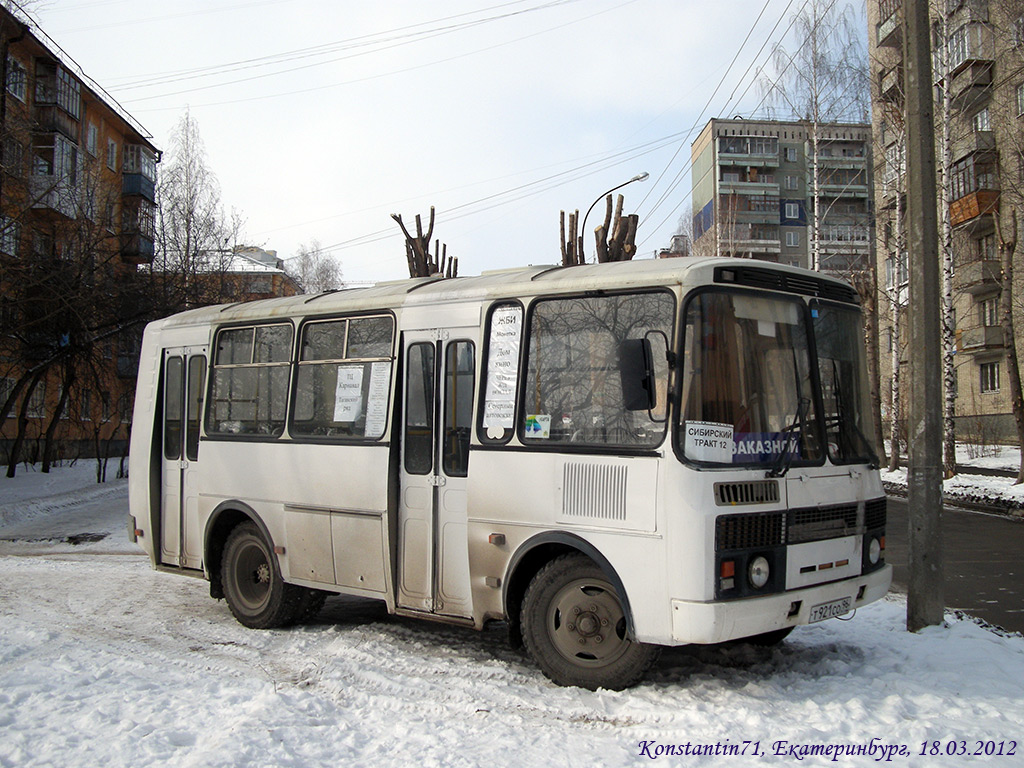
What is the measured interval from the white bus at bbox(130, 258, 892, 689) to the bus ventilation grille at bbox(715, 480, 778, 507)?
1 centimetres

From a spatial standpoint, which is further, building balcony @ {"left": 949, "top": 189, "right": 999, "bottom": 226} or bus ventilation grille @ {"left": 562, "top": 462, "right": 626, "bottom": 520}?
building balcony @ {"left": 949, "top": 189, "right": 999, "bottom": 226}

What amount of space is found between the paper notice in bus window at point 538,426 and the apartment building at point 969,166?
56.8 feet

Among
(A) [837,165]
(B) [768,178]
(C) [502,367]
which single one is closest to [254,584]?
(C) [502,367]

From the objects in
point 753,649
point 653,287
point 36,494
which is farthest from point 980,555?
point 36,494

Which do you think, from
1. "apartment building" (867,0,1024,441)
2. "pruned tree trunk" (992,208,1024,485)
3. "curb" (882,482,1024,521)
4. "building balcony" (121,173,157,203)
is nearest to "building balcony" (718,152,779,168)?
"apartment building" (867,0,1024,441)

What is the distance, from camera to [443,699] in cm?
575

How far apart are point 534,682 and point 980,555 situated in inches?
358

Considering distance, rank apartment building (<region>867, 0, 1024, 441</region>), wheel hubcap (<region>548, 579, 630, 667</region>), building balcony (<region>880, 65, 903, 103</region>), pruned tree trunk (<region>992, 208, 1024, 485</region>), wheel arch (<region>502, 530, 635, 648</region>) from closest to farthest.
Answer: wheel arch (<region>502, 530, 635, 648</region>) < wheel hubcap (<region>548, 579, 630, 667</region>) < pruned tree trunk (<region>992, 208, 1024, 485</region>) < apartment building (<region>867, 0, 1024, 441</region>) < building balcony (<region>880, 65, 903, 103</region>)

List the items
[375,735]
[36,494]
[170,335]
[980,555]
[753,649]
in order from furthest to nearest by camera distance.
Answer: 1. [36,494]
2. [980,555]
3. [170,335]
4. [753,649]
5. [375,735]

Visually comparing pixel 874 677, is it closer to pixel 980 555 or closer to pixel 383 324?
pixel 383 324

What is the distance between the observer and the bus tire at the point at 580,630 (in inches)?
227

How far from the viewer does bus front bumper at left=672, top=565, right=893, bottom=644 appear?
5238 millimetres

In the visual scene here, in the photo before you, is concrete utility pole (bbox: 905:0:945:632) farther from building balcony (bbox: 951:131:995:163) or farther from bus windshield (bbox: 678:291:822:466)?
building balcony (bbox: 951:131:995:163)

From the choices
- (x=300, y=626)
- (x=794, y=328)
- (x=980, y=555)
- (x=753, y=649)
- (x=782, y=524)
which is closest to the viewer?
(x=782, y=524)
